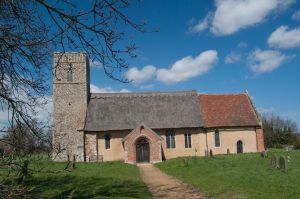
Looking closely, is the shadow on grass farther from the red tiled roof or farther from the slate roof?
the red tiled roof

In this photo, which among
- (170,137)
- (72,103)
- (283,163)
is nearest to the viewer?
(283,163)

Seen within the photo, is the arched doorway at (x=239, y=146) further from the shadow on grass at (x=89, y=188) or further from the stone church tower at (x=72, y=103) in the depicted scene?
the shadow on grass at (x=89, y=188)

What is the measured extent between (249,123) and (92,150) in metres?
16.7

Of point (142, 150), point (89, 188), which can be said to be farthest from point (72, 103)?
point (89, 188)

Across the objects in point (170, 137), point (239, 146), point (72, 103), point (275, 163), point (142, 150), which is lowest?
point (275, 163)

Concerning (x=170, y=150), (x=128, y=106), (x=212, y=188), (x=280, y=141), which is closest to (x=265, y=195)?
(x=212, y=188)

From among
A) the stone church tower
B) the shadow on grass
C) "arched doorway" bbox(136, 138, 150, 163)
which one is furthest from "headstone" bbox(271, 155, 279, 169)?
the stone church tower

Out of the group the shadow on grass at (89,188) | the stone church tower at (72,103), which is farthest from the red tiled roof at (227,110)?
the shadow on grass at (89,188)

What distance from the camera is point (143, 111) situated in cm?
4169

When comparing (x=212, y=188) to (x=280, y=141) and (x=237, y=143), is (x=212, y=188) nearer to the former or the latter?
(x=237, y=143)

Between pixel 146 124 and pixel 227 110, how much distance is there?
929cm

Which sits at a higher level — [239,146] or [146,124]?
[146,124]

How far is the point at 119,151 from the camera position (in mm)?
39375

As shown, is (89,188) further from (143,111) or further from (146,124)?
(143,111)
